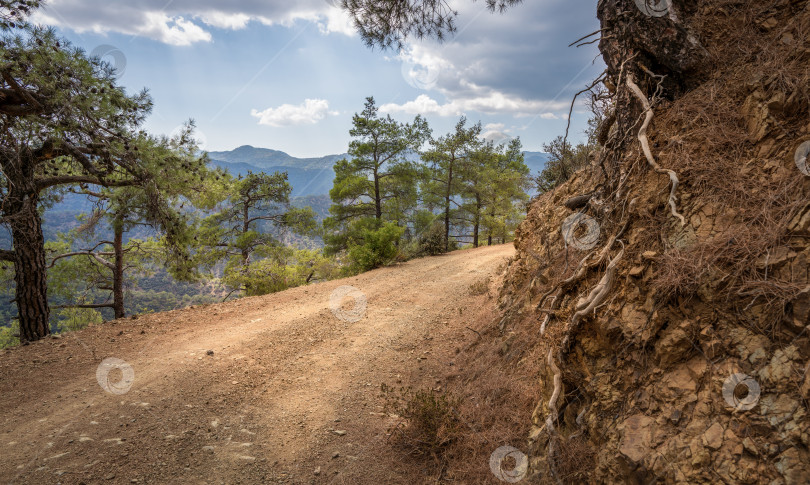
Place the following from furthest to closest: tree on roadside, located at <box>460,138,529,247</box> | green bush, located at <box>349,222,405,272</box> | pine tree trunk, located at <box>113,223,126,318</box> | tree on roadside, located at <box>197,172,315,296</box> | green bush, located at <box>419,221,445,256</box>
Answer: tree on roadside, located at <box>460,138,529,247</box>, green bush, located at <box>419,221,445,256</box>, tree on roadside, located at <box>197,172,315,296</box>, green bush, located at <box>349,222,405,272</box>, pine tree trunk, located at <box>113,223,126,318</box>

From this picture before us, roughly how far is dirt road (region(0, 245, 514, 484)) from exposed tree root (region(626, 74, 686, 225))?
3.46m

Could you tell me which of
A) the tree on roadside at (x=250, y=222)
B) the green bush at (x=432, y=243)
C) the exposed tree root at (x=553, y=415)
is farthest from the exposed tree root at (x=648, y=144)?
the tree on roadside at (x=250, y=222)

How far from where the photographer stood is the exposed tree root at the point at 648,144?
291 centimetres

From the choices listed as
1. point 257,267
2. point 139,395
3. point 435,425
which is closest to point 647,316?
point 435,425

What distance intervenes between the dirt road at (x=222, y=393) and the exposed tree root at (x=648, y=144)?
11.3 feet

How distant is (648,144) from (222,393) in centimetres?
598

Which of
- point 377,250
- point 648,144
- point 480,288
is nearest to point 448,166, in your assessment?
point 377,250

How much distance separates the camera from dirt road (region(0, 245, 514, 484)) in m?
3.72

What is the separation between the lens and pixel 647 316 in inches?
105

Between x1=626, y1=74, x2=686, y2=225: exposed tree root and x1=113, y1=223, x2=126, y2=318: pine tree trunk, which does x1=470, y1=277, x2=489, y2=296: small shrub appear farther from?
x1=113, y1=223, x2=126, y2=318: pine tree trunk

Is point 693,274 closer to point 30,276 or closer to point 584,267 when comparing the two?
point 584,267

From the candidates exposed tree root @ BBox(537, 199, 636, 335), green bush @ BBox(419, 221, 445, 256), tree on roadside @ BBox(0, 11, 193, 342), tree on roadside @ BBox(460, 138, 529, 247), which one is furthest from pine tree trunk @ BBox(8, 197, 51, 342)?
tree on roadside @ BBox(460, 138, 529, 247)

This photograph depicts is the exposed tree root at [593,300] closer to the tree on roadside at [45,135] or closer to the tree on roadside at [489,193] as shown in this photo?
the tree on roadside at [45,135]

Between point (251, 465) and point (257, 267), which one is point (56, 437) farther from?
point (257, 267)
